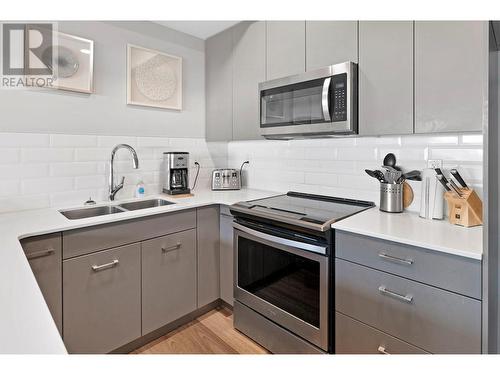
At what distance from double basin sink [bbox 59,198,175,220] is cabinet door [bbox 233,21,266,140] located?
0.84 m

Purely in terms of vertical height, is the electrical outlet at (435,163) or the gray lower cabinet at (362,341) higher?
the electrical outlet at (435,163)

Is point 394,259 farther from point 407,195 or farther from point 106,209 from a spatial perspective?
point 106,209

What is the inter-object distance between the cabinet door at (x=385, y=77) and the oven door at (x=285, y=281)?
0.75 m

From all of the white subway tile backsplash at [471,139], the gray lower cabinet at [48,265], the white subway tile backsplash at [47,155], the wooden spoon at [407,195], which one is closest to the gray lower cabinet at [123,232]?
the gray lower cabinet at [48,265]

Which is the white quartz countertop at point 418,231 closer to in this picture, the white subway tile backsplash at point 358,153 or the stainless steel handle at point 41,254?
the white subway tile backsplash at point 358,153

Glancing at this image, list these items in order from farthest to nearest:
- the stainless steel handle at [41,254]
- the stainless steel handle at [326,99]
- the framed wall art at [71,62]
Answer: the framed wall art at [71,62] < the stainless steel handle at [326,99] < the stainless steel handle at [41,254]

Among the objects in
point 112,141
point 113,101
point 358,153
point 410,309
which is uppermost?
point 113,101

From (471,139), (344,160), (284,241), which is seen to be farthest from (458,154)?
(284,241)

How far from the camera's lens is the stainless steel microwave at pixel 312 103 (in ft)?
5.27

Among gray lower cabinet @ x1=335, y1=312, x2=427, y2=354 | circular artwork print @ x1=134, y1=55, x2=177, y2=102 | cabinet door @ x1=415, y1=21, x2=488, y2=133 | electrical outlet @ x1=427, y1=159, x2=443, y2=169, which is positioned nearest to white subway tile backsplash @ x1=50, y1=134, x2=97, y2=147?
circular artwork print @ x1=134, y1=55, x2=177, y2=102

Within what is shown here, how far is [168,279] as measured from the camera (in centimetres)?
188

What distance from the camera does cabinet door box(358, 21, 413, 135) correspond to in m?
1.43

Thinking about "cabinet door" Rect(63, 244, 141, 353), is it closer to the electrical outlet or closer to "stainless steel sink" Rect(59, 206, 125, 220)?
"stainless steel sink" Rect(59, 206, 125, 220)

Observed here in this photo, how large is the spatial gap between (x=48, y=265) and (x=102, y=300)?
364 millimetres
